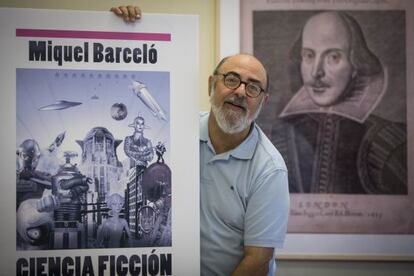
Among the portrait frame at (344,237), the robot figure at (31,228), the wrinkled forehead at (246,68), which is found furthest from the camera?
the portrait frame at (344,237)

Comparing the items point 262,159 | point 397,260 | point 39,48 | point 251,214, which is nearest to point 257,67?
point 262,159

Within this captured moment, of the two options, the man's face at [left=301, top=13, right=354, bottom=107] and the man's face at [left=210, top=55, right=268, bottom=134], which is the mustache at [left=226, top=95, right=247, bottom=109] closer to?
the man's face at [left=210, top=55, right=268, bottom=134]

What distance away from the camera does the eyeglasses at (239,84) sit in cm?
105

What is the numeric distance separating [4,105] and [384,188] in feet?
4.04

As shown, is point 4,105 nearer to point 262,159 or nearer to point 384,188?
point 262,159

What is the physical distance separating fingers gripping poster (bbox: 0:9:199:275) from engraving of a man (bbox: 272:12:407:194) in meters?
0.56

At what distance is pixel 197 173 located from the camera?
0.98 meters

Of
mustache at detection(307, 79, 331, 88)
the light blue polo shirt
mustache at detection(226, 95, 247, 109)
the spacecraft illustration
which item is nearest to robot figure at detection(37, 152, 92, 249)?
the spacecraft illustration

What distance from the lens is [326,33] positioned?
4.63ft

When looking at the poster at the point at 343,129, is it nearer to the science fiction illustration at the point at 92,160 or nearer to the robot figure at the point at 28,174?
the science fiction illustration at the point at 92,160

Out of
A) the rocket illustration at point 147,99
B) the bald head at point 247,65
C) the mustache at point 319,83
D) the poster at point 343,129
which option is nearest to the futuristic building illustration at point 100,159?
the rocket illustration at point 147,99

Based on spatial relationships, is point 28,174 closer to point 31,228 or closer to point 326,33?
point 31,228

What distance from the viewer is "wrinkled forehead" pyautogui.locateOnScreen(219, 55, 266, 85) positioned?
3.44ft

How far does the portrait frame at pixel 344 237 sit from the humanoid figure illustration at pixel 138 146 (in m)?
0.57
